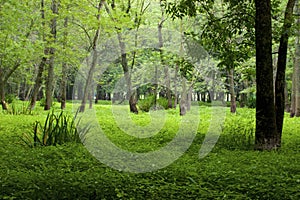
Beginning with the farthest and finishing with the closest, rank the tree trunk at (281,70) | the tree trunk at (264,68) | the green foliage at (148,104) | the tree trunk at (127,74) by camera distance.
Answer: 1. the green foliage at (148,104)
2. the tree trunk at (127,74)
3. the tree trunk at (281,70)
4. the tree trunk at (264,68)

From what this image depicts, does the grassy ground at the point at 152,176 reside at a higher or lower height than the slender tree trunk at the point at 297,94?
lower

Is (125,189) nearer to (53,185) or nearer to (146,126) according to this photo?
(53,185)

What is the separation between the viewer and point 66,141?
8.03 meters

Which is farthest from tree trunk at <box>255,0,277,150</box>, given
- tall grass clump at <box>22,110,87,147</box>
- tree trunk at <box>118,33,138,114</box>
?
tree trunk at <box>118,33,138,114</box>

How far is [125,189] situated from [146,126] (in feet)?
22.7

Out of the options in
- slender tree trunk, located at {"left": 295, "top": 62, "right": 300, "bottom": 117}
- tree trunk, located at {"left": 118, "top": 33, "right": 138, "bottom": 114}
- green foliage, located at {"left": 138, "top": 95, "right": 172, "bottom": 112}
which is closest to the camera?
slender tree trunk, located at {"left": 295, "top": 62, "right": 300, "bottom": 117}

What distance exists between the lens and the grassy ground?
4.53 metres

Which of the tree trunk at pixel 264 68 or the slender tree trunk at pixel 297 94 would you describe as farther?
the slender tree trunk at pixel 297 94

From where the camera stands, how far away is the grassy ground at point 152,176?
453 cm

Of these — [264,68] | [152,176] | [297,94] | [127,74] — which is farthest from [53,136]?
[297,94]

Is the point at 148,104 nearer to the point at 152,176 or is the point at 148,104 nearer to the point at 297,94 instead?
the point at 297,94

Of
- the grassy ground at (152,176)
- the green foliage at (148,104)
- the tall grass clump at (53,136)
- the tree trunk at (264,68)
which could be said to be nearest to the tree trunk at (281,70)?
the tree trunk at (264,68)

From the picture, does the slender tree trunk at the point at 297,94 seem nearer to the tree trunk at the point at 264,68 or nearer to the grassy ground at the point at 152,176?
the grassy ground at the point at 152,176

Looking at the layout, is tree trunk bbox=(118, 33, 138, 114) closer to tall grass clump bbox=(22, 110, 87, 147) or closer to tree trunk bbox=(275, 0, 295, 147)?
tall grass clump bbox=(22, 110, 87, 147)
